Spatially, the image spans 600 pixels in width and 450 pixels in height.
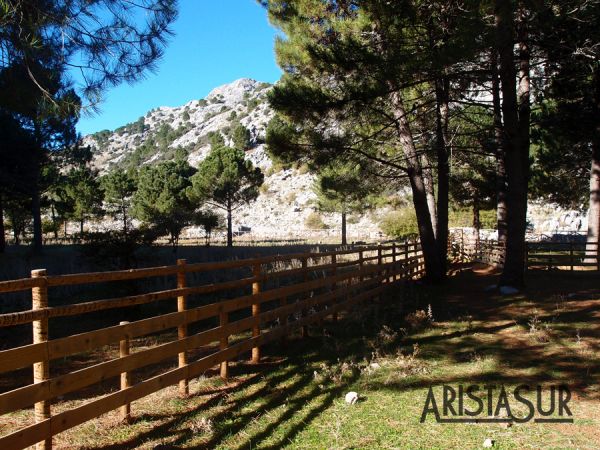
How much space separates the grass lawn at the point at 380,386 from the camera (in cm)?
378

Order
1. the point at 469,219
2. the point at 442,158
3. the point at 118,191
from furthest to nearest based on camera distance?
1. the point at 118,191
2. the point at 469,219
3. the point at 442,158

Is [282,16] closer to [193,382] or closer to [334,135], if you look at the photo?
[334,135]

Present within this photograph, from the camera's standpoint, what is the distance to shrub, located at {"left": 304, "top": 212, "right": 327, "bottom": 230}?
71.9 m

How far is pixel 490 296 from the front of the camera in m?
10.5

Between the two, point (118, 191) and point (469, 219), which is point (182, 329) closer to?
point (469, 219)

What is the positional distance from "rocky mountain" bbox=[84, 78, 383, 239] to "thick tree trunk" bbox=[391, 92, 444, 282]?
28.8m

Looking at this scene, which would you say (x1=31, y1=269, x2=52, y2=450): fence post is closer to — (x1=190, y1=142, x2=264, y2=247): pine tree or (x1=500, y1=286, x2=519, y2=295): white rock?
(x1=500, y1=286, x2=519, y2=295): white rock

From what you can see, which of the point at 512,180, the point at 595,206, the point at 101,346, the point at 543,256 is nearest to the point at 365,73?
the point at 512,180

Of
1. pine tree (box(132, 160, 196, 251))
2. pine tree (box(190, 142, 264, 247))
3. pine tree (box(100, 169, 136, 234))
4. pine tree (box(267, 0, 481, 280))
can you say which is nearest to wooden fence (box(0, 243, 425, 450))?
pine tree (box(267, 0, 481, 280))

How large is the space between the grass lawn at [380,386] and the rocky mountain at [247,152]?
33651 mm

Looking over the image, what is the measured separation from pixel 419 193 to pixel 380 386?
27.8ft

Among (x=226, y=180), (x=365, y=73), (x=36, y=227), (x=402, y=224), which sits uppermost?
(x=226, y=180)

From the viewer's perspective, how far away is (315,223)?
7269cm

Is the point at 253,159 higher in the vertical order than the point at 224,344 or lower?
higher
